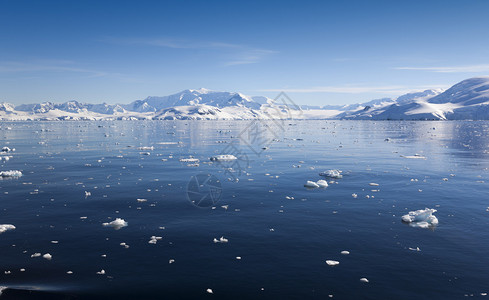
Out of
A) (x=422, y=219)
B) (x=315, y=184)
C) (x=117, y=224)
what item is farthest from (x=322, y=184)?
(x=117, y=224)

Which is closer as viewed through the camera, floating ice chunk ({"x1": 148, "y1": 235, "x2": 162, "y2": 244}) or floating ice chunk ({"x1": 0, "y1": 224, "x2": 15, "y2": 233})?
floating ice chunk ({"x1": 148, "y1": 235, "x2": 162, "y2": 244})

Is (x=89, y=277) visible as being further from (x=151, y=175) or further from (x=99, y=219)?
(x=151, y=175)

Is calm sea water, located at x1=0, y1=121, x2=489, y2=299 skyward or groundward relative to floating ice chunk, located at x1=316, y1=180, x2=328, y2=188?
groundward

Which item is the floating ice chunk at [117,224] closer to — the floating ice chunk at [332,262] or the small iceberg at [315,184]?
the floating ice chunk at [332,262]

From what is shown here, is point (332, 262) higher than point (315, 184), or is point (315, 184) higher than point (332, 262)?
point (315, 184)

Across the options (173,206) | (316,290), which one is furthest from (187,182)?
(316,290)

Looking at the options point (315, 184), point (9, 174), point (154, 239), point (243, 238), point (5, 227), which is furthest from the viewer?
point (9, 174)

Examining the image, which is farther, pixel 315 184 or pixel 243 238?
pixel 315 184

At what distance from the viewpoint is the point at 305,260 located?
14102mm

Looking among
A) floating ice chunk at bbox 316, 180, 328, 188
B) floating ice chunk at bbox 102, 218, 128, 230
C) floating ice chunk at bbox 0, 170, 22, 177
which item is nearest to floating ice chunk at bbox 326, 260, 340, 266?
floating ice chunk at bbox 102, 218, 128, 230

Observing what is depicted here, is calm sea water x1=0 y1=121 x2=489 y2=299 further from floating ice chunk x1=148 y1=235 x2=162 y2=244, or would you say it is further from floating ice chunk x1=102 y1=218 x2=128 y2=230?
floating ice chunk x1=102 y1=218 x2=128 y2=230

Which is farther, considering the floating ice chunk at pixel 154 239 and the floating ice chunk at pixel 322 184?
the floating ice chunk at pixel 322 184

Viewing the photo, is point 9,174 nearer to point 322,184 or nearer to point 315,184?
point 315,184

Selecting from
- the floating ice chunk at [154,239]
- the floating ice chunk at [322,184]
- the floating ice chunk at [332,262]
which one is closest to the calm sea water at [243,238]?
the floating ice chunk at [154,239]
